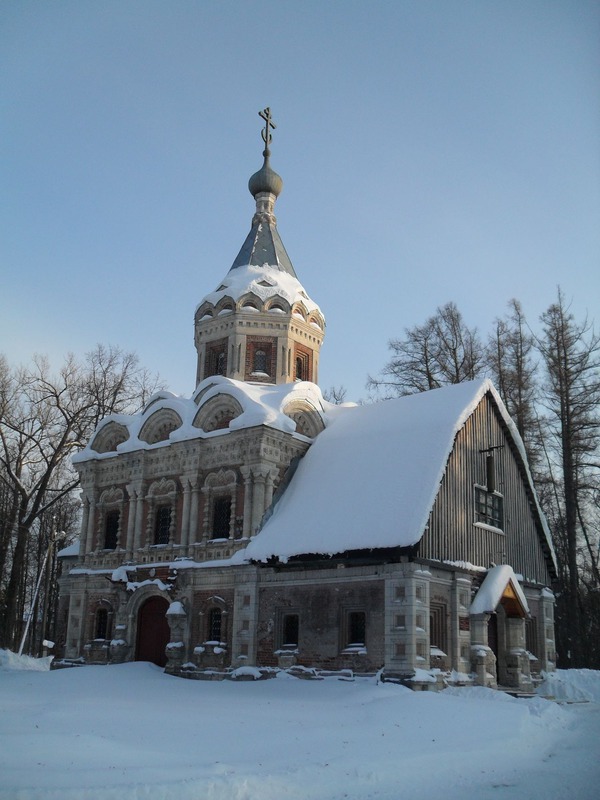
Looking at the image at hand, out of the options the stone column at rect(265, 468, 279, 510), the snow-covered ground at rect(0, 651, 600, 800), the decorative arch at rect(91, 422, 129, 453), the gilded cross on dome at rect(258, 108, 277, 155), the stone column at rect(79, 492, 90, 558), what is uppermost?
the gilded cross on dome at rect(258, 108, 277, 155)

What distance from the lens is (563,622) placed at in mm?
32594

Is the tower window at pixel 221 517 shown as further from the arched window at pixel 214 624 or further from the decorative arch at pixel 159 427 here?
the decorative arch at pixel 159 427

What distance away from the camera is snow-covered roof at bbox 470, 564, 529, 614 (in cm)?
2031

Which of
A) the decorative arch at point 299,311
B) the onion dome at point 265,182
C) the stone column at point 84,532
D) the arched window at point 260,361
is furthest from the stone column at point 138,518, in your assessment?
the onion dome at point 265,182

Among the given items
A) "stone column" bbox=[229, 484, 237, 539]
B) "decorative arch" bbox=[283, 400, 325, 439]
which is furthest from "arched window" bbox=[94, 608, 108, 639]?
"decorative arch" bbox=[283, 400, 325, 439]

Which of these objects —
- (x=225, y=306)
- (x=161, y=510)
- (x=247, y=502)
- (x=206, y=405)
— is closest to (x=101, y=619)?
(x=161, y=510)

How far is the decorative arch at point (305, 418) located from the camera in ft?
80.3

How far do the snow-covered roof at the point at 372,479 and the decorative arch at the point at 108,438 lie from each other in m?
7.16

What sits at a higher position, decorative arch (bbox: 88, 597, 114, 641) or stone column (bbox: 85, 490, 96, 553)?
stone column (bbox: 85, 490, 96, 553)

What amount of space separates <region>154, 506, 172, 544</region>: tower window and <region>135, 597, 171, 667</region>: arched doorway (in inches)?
72.5

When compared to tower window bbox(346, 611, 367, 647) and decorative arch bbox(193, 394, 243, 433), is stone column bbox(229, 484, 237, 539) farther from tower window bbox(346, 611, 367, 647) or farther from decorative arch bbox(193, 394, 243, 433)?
tower window bbox(346, 611, 367, 647)

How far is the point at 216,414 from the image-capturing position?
24.2m

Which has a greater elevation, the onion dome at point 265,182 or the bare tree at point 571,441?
the onion dome at point 265,182

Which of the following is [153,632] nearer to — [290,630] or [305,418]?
[290,630]
